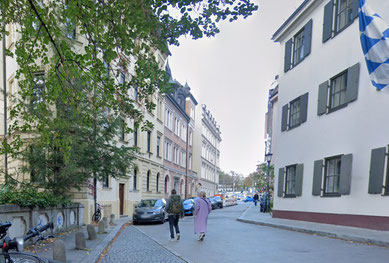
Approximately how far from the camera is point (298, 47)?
1653 centimetres

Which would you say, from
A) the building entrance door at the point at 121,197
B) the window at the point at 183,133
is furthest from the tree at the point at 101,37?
the window at the point at 183,133

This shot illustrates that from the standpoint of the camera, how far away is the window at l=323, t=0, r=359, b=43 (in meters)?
12.5

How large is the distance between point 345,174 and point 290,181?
497 cm

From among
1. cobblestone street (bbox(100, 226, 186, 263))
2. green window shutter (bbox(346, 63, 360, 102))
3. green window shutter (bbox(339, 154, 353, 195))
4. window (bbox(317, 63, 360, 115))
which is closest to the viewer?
cobblestone street (bbox(100, 226, 186, 263))

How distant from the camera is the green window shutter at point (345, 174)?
11.4 meters

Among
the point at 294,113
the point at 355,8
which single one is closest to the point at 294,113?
the point at 294,113

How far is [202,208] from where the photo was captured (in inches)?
387

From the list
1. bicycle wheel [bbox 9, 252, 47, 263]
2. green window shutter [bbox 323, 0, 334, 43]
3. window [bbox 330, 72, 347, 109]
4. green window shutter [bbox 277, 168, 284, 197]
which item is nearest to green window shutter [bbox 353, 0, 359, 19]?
green window shutter [bbox 323, 0, 334, 43]

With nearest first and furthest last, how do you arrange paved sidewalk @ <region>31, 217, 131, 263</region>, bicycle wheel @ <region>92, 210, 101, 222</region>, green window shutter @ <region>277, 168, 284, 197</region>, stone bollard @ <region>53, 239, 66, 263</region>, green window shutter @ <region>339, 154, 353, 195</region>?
stone bollard @ <region>53, 239, 66, 263</region>, paved sidewalk @ <region>31, 217, 131, 263</region>, green window shutter @ <region>339, 154, 353, 195</region>, bicycle wheel @ <region>92, 210, 101, 222</region>, green window shutter @ <region>277, 168, 284, 197</region>

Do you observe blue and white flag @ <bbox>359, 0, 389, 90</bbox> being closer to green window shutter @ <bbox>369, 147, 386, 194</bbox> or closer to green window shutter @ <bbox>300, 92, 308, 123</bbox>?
green window shutter @ <bbox>369, 147, 386, 194</bbox>

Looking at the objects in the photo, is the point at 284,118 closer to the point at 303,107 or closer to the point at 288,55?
the point at 303,107

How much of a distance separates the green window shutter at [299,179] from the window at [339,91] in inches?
113

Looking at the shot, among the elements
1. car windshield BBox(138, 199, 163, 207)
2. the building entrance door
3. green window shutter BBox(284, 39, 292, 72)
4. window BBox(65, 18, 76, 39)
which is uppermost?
green window shutter BBox(284, 39, 292, 72)

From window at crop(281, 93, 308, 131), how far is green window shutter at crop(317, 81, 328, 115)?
115 centimetres
